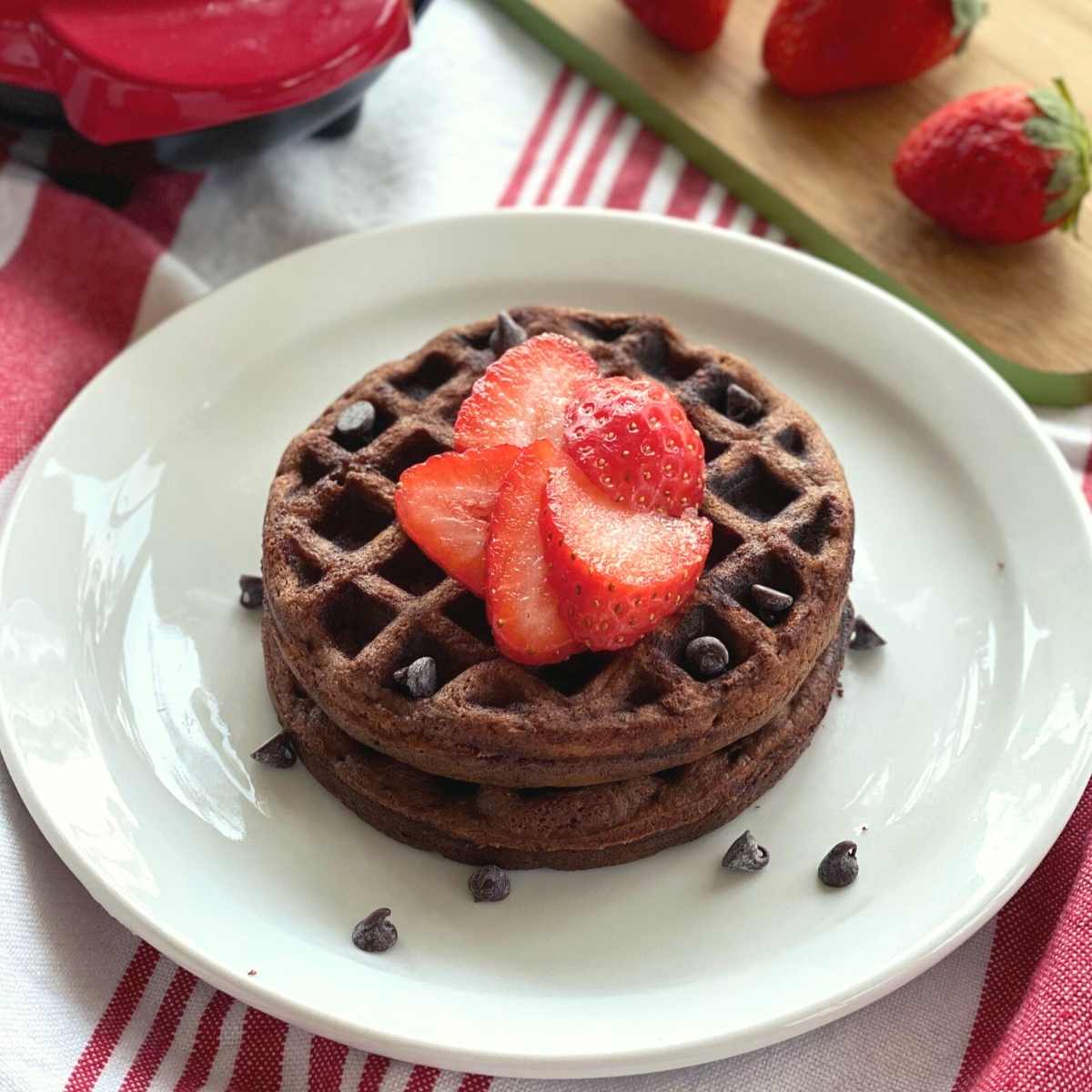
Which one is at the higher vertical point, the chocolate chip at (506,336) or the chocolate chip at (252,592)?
the chocolate chip at (506,336)

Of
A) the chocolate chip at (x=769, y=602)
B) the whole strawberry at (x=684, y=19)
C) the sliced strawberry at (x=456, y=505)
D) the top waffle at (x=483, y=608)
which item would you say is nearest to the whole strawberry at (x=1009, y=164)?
the whole strawberry at (x=684, y=19)

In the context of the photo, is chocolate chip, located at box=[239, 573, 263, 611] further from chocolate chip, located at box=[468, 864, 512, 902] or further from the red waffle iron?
the red waffle iron

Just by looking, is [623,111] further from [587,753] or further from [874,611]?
[587,753]

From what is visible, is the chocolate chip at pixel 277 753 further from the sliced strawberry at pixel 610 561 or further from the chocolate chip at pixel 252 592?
the sliced strawberry at pixel 610 561

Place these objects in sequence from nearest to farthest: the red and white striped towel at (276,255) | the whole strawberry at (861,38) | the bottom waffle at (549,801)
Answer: the red and white striped towel at (276,255) → the bottom waffle at (549,801) → the whole strawberry at (861,38)

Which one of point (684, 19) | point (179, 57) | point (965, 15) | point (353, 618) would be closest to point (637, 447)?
point (353, 618)

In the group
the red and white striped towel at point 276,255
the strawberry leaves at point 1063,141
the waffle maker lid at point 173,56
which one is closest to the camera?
the red and white striped towel at point 276,255

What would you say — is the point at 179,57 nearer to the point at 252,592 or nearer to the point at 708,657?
the point at 252,592
